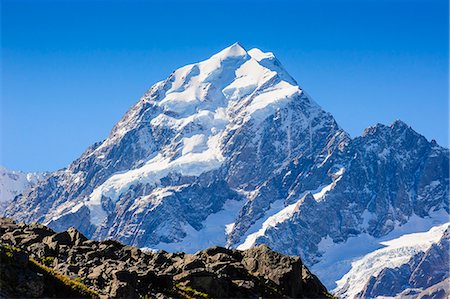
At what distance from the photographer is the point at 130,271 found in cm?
4725

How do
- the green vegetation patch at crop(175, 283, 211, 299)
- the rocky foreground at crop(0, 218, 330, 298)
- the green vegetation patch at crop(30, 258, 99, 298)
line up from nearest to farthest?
the rocky foreground at crop(0, 218, 330, 298) → the green vegetation patch at crop(30, 258, 99, 298) → the green vegetation patch at crop(175, 283, 211, 299)

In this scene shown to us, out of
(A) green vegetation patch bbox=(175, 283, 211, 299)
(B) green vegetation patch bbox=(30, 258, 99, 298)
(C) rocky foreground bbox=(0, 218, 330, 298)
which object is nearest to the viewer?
(C) rocky foreground bbox=(0, 218, 330, 298)

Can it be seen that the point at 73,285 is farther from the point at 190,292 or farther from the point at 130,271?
the point at 190,292

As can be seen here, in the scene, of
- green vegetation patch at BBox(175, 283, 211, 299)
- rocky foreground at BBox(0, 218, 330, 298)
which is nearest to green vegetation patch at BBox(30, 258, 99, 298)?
rocky foreground at BBox(0, 218, 330, 298)

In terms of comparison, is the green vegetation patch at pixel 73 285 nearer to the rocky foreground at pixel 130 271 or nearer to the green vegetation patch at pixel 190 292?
the rocky foreground at pixel 130 271

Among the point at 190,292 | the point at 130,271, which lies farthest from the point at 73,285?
the point at 190,292

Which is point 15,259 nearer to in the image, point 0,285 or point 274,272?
point 0,285

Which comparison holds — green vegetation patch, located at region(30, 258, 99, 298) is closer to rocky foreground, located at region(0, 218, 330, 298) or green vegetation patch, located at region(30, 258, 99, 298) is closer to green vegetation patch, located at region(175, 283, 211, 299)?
rocky foreground, located at region(0, 218, 330, 298)

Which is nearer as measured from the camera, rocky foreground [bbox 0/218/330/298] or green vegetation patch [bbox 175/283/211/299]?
rocky foreground [bbox 0/218/330/298]

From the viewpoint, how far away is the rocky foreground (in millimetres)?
43094

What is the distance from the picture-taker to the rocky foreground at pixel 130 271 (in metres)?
43.1

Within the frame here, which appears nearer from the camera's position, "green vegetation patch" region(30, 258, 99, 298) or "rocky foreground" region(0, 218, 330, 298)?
"rocky foreground" region(0, 218, 330, 298)

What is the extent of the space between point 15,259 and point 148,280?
7805 mm

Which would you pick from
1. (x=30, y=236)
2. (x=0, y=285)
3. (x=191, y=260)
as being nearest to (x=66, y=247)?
(x=30, y=236)
